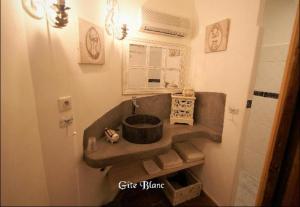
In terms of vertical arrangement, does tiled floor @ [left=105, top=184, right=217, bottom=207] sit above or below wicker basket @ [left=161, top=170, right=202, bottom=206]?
below

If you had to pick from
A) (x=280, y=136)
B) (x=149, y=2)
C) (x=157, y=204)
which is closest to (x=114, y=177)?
(x=157, y=204)

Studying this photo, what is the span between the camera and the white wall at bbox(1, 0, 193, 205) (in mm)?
565

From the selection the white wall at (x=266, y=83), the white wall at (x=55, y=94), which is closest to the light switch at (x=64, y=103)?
the white wall at (x=55, y=94)

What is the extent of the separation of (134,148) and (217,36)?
3.90ft

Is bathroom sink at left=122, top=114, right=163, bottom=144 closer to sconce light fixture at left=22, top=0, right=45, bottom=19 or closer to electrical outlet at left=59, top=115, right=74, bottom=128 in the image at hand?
electrical outlet at left=59, top=115, right=74, bottom=128

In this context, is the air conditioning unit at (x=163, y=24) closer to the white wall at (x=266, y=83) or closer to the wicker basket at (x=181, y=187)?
the white wall at (x=266, y=83)

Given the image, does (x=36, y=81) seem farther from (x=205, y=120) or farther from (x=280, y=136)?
(x=205, y=120)

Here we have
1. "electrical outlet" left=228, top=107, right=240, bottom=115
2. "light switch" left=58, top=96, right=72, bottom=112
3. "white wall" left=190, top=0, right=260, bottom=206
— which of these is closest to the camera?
"light switch" left=58, top=96, right=72, bottom=112

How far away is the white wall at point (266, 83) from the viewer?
1.52 meters

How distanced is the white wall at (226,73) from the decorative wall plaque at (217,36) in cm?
4

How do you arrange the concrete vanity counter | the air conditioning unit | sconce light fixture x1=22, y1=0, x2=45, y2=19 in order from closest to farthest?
sconce light fixture x1=22, y1=0, x2=45, y2=19 < the concrete vanity counter < the air conditioning unit

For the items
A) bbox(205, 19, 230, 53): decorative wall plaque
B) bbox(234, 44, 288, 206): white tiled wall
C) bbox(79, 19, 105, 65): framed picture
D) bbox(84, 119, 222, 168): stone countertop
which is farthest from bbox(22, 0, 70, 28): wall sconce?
bbox(234, 44, 288, 206): white tiled wall

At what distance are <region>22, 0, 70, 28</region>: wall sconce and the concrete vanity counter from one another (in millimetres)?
654

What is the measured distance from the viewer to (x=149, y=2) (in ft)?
4.51
